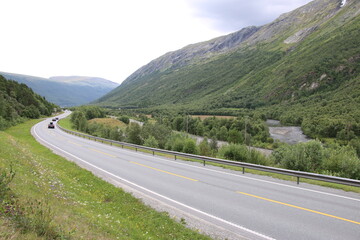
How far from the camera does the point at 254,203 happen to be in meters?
8.98

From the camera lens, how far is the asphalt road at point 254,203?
6.84 meters

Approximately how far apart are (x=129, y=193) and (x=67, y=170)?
6.31m

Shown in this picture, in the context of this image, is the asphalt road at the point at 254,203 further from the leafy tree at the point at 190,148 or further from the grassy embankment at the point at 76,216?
the leafy tree at the point at 190,148

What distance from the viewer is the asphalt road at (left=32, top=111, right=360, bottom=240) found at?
22.4 ft

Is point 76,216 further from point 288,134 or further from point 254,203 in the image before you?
point 288,134

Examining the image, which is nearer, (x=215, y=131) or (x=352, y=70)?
(x=215, y=131)

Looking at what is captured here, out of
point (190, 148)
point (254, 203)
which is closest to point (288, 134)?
point (190, 148)

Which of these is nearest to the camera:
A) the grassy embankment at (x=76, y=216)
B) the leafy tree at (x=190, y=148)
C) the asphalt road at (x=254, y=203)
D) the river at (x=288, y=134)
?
the grassy embankment at (x=76, y=216)

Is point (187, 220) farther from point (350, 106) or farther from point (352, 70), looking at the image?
point (352, 70)

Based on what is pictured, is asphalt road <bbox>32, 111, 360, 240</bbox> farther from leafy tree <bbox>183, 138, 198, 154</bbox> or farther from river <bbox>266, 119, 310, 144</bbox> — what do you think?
river <bbox>266, 119, 310, 144</bbox>

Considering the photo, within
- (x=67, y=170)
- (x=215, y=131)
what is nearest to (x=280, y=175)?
(x=67, y=170)

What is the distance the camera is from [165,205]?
8.93 meters

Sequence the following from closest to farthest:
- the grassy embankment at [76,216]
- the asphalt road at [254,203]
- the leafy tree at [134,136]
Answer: the grassy embankment at [76,216]
the asphalt road at [254,203]
the leafy tree at [134,136]

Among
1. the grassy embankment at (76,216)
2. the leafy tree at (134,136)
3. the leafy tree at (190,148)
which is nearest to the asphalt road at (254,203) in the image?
the grassy embankment at (76,216)
